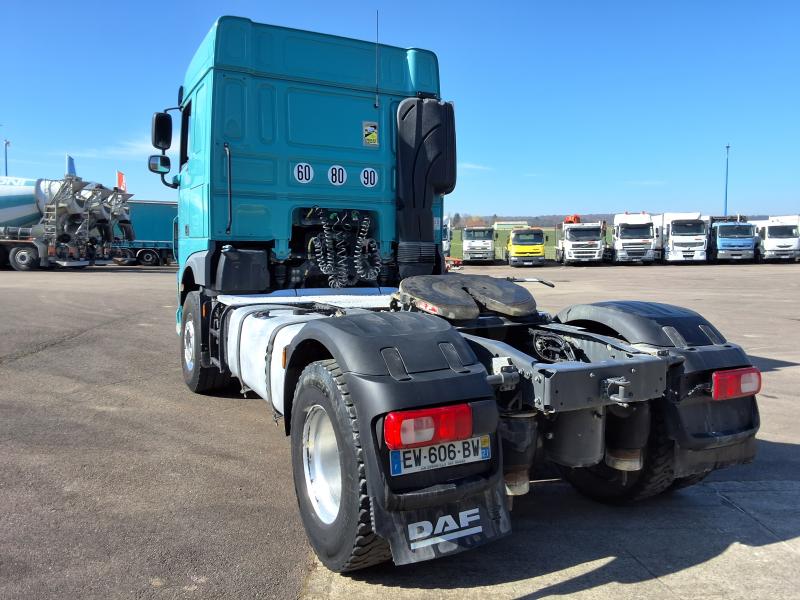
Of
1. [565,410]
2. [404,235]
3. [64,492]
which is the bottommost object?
[64,492]

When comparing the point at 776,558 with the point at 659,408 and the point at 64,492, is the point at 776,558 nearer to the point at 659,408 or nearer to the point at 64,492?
the point at 659,408

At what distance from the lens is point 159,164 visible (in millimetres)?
7176

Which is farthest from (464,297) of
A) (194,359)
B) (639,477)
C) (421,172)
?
(194,359)

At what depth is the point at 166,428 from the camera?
5305 millimetres

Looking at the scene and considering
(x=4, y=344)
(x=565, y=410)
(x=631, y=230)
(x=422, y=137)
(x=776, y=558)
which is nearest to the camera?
(x=565, y=410)

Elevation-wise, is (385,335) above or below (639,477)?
above

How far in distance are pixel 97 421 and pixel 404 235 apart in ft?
10.4

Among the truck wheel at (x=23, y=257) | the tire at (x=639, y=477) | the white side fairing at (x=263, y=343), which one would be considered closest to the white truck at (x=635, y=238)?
the truck wheel at (x=23, y=257)

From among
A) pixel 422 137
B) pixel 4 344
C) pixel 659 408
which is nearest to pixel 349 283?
pixel 422 137

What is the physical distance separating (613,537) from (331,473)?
1527 millimetres

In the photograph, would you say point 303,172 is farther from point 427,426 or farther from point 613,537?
point 613,537

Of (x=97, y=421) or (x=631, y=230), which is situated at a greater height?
(x=631, y=230)

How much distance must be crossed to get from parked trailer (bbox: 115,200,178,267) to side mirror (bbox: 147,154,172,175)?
95.3 feet

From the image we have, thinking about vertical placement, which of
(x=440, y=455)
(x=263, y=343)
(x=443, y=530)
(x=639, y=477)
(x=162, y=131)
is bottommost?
(x=639, y=477)
